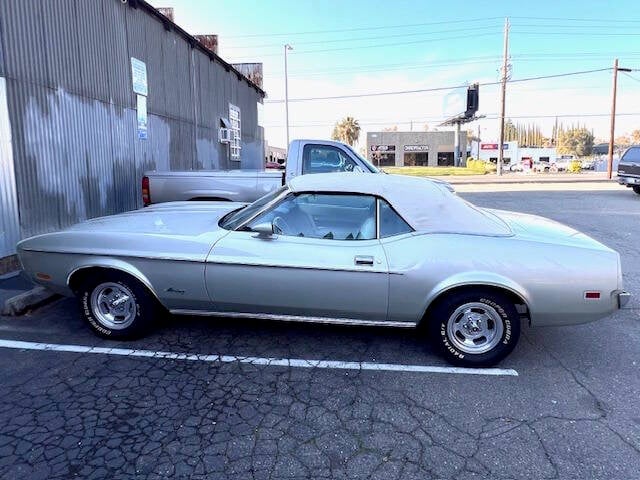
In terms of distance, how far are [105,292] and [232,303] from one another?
3.87ft

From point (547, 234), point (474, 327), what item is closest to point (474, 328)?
point (474, 327)

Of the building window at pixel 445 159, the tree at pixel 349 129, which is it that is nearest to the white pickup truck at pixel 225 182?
the building window at pixel 445 159

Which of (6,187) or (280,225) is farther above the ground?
(6,187)

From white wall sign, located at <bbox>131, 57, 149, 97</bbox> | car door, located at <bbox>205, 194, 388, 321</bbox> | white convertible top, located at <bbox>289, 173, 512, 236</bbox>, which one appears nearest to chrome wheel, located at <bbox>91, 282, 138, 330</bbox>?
car door, located at <bbox>205, 194, 388, 321</bbox>

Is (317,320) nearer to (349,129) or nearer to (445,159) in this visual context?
(445,159)

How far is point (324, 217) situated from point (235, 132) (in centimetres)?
1345

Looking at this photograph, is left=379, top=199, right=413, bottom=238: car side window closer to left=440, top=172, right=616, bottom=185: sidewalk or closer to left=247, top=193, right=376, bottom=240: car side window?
left=247, top=193, right=376, bottom=240: car side window

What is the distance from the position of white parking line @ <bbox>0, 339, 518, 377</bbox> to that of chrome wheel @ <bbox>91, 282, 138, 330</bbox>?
24 cm

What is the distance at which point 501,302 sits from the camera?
357 cm

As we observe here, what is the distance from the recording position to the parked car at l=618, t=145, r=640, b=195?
17.2 metres

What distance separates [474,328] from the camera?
12.2 feet

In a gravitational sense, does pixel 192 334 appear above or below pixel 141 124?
below

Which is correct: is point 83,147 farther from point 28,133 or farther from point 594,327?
point 594,327

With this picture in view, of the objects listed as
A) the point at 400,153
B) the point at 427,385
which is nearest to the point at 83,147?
the point at 427,385
